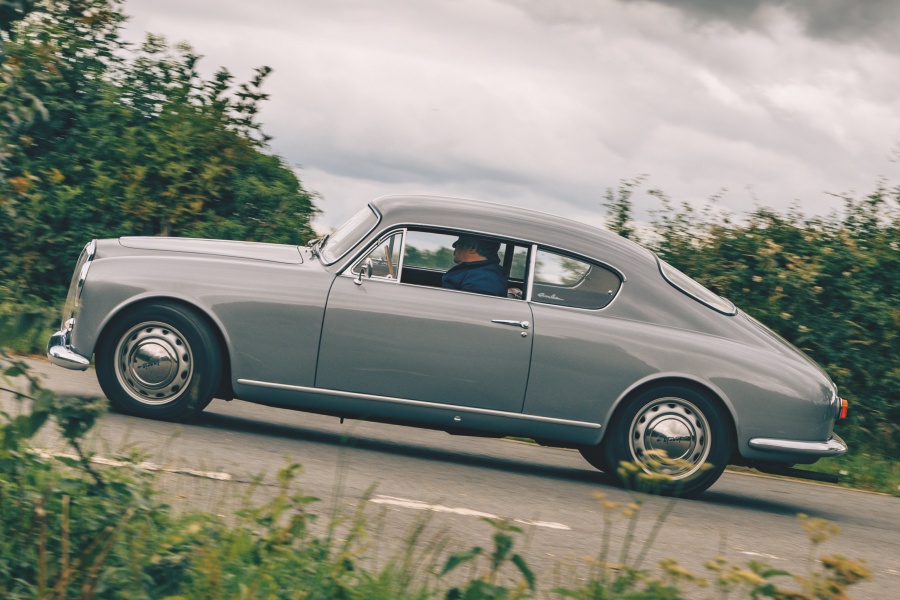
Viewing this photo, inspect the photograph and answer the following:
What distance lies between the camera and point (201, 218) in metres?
11.5

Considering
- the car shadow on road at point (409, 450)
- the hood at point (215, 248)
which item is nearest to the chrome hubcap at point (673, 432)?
the car shadow on road at point (409, 450)

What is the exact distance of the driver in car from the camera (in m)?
7.34

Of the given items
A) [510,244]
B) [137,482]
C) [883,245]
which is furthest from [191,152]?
[137,482]

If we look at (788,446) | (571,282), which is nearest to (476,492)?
(571,282)

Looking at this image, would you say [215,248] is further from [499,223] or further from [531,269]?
[531,269]

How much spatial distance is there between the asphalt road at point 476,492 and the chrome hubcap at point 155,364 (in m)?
0.21

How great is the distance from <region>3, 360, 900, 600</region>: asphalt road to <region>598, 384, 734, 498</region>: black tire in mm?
292

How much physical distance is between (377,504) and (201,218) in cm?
667

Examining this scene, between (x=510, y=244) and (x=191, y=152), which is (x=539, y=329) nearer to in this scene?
(x=510, y=244)

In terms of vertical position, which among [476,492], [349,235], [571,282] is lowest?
[476,492]

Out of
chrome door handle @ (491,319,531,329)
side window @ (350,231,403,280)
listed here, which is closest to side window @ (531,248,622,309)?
chrome door handle @ (491,319,531,329)

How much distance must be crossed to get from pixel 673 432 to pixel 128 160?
7167 millimetres

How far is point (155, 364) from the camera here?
6.91 meters

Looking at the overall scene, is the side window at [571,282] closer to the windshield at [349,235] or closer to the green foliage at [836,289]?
the windshield at [349,235]
